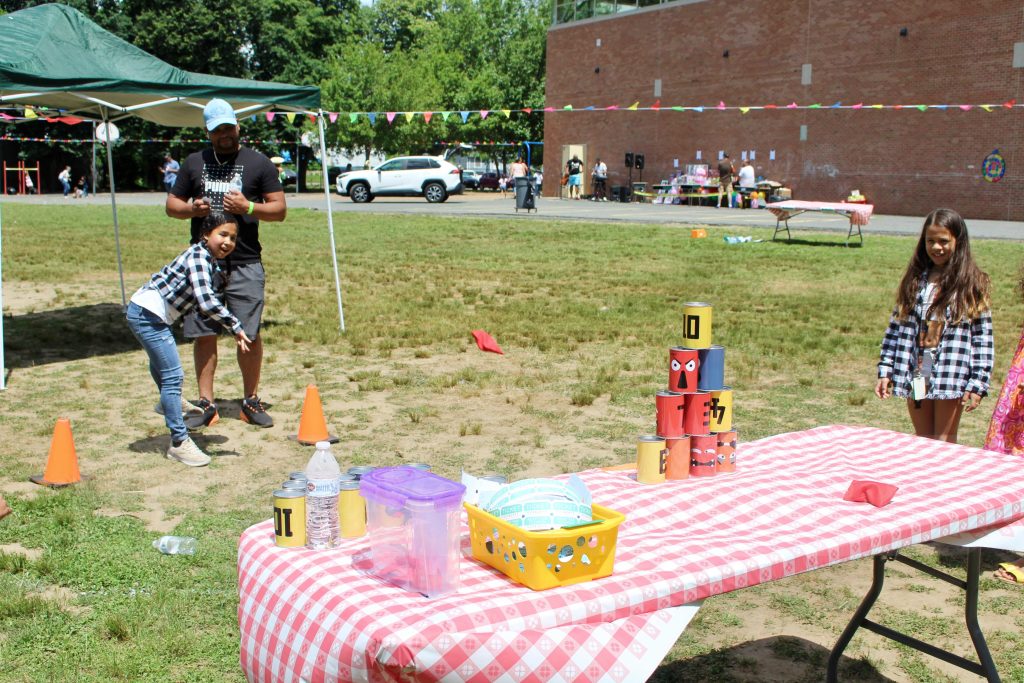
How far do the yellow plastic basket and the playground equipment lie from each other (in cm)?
4780

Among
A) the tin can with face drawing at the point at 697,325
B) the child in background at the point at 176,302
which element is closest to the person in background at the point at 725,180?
the child in background at the point at 176,302

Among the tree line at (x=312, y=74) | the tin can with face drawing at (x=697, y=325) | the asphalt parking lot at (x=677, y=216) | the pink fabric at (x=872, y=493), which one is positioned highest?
the tree line at (x=312, y=74)

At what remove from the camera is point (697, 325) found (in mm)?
3375

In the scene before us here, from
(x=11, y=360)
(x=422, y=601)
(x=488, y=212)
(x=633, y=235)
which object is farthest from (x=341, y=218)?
(x=422, y=601)

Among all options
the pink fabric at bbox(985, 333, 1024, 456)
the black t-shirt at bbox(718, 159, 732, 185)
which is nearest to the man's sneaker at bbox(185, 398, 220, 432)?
the pink fabric at bbox(985, 333, 1024, 456)

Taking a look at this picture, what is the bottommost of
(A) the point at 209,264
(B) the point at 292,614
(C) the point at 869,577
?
(C) the point at 869,577

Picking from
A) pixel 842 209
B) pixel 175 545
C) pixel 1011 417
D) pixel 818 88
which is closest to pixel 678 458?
pixel 1011 417

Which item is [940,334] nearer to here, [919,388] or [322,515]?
[919,388]

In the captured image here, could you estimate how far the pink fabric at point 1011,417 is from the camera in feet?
15.7

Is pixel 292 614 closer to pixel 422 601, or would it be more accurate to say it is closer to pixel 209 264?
pixel 422 601

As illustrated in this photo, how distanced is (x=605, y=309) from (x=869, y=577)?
25.1ft

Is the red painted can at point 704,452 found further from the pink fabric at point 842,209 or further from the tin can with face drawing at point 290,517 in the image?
the pink fabric at point 842,209

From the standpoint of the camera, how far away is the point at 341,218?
27.9 meters

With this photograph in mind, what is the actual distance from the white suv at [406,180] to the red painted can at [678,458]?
1431 inches
